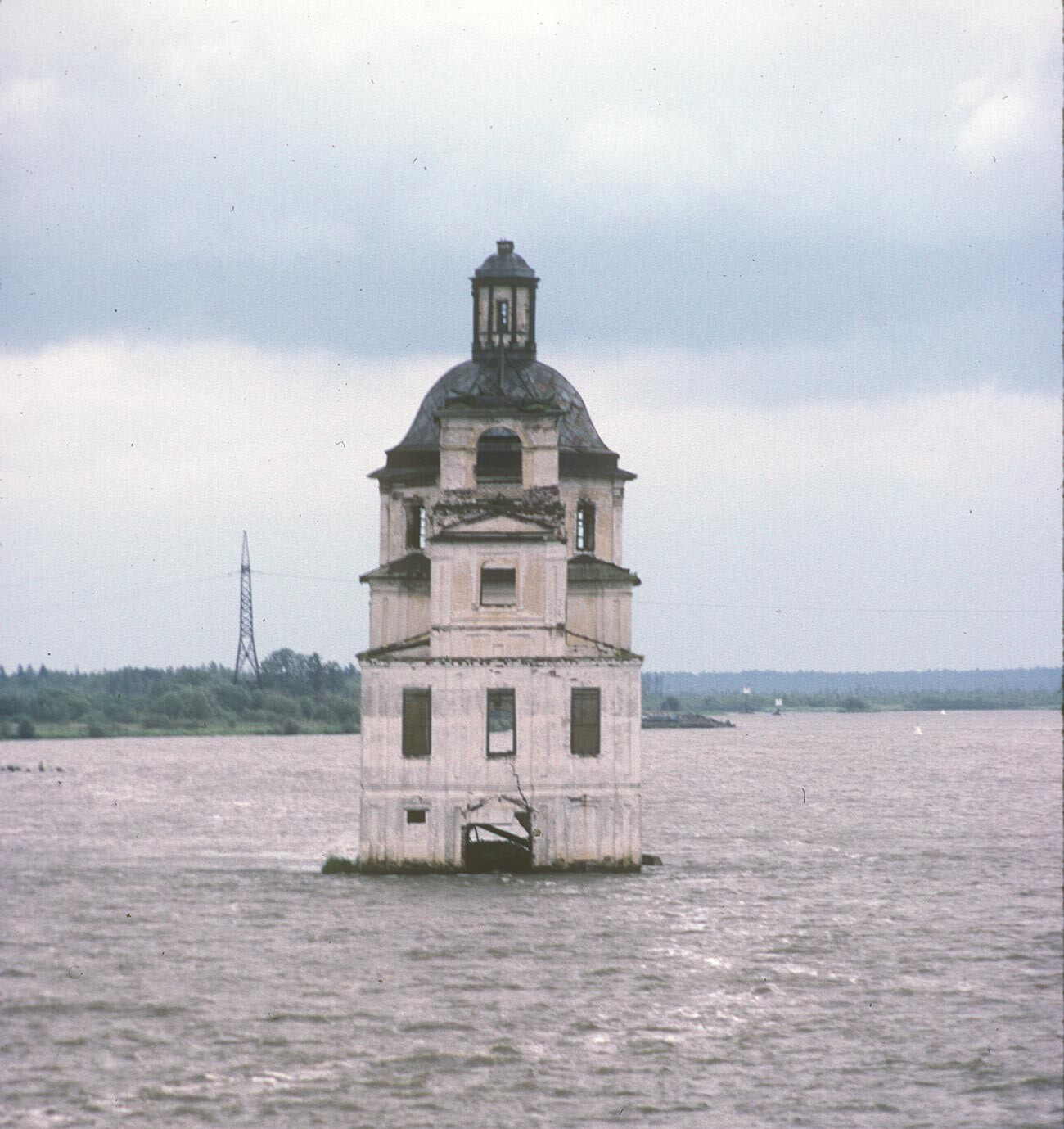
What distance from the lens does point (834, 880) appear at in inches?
2586

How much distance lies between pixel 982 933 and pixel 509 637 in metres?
15.1

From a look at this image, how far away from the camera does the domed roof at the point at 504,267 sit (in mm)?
62500

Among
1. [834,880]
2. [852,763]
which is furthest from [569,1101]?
[852,763]

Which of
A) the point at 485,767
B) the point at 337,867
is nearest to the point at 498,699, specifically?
the point at 485,767

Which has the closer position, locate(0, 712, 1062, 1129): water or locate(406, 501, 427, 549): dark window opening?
locate(0, 712, 1062, 1129): water

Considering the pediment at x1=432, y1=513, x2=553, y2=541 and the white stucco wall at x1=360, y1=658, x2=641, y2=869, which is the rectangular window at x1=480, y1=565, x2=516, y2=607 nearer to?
the pediment at x1=432, y1=513, x2=553, y2=541

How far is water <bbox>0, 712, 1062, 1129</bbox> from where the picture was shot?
107ft

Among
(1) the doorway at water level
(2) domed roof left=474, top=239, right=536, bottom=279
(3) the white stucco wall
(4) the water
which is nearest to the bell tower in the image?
(2) domed roof left=474, top=239, right=536, bottom=279

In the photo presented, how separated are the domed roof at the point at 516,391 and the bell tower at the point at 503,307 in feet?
1.77

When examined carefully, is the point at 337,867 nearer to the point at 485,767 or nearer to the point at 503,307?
the point at 485,767

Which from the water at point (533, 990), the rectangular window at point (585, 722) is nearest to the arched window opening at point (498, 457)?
the rectangular window at point (585, 722)

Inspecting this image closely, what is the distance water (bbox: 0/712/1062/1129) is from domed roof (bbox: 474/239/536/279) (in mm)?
19771

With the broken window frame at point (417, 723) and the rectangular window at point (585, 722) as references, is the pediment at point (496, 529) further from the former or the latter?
the rectangular window at point (585, 722)

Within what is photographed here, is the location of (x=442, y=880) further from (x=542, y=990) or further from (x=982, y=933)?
(x=982, y=933)
